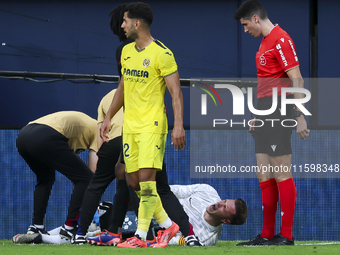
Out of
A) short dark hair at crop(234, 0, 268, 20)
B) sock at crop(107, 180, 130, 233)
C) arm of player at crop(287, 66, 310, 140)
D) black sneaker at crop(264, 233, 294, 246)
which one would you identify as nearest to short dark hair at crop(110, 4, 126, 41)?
short dark hair at crop(234, 0, 268, 20)

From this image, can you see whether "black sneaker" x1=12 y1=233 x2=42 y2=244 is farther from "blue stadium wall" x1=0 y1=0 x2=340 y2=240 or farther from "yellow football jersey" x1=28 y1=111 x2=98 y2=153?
"blue stadium wall" x1=0 y1=0 x2=340 y2=240

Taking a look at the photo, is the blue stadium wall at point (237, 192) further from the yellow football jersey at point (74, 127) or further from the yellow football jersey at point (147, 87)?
the yellow football jersey at point (147, 87)

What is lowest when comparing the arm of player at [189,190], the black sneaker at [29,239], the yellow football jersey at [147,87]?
the black sneaker at [29,239]

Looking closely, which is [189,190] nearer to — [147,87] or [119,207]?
[119,207]

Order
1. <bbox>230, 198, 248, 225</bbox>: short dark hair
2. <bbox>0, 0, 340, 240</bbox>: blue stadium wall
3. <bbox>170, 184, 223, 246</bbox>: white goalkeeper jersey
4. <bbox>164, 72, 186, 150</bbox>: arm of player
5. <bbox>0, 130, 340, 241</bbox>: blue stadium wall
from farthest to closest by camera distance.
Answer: <bbox>0, 0, 340, 240</bbox>: blue stadium wall < <bbox>0, 130, 340, 241</bbox>: blue stadium wall < <bbox>230, 198, 248, 225</bbox>: short dark hair < <bbox>170, 184, 223, 246</bbox>: white goalkeeper jersey < <bbox>164, 72, 186, 150</bbox>: arm of player

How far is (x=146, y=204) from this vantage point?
291 cm

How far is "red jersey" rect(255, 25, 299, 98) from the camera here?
3.17 meters

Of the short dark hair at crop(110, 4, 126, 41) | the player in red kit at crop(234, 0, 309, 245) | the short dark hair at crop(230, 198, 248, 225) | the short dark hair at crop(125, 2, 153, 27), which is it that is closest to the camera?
the short dark hair at crop(125, 2, 153, 27)

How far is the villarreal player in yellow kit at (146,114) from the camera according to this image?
9.52ft

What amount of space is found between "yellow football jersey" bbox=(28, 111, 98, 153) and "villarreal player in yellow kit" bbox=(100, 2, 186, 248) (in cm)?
71

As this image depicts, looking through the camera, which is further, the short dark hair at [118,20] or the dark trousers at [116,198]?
the short dark hair at [118,20]

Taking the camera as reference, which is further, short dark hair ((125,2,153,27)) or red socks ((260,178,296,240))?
red socks ((260,178,296,240))

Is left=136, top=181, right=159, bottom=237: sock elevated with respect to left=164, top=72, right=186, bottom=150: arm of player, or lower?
lower

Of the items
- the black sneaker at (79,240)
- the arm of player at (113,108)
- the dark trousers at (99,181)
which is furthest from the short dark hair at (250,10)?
Result: the black sneaker at (79,240)
